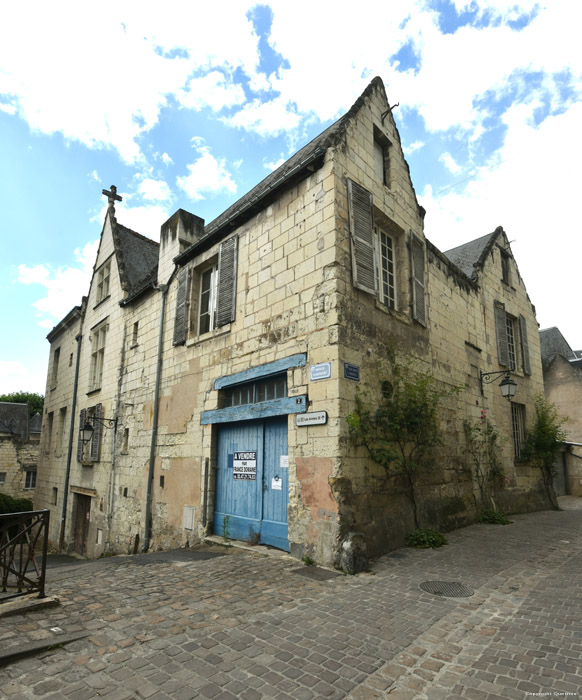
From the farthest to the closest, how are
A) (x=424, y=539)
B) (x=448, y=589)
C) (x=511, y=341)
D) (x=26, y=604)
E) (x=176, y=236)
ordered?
(x=511, y=341)
(x=176, y=236)
(x=424, y=539)
(x=448, y=589)
(x=26, y=604)

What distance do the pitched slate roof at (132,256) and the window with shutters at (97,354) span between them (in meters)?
1.56

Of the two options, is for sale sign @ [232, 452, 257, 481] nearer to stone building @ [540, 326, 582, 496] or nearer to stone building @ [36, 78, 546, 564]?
stone building @ [36, 78, 546, 564]

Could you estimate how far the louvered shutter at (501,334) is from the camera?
1105 centimetres

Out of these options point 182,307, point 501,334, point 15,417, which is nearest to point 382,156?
point 182,307

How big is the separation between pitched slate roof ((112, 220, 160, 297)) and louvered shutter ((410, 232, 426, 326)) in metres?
7.04

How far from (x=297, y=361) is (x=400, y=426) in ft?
5.88

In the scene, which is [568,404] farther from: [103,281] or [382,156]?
[103,281]

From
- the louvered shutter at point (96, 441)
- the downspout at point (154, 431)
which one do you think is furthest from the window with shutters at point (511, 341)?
the louvered shutter at point (96, 441)

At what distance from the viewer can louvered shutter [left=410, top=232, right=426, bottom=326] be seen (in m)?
7.48

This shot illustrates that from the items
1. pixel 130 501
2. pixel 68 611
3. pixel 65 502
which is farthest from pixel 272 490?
pixel 65 502

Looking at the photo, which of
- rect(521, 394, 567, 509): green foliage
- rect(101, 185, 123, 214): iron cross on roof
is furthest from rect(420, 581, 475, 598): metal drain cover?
rect(101, 185, 123, 214): iron cross on roof

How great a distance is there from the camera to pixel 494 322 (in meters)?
11.2

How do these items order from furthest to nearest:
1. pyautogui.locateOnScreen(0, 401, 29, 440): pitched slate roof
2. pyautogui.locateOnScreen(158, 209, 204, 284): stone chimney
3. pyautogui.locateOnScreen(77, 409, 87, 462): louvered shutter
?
pyautogui.locateOnScreen(0, 401, 29, 440): pitched slate roof
pyautogui.locateOnScreen(77, 409, 87, 462): louvered shutter
pyautogui.locateOnScreen(158, 209, 204, 284): stone chimney

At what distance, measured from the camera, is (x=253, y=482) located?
6.57 meters
